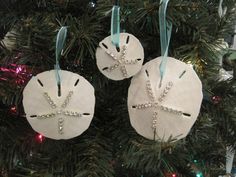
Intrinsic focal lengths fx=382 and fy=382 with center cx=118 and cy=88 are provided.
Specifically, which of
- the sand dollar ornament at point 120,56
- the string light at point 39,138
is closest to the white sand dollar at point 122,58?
the sand dollar ornament at point 120,56

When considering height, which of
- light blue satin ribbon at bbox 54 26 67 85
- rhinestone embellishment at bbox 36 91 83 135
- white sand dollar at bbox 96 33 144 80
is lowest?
rhinestone embellishment at bbox 36 91 83 135

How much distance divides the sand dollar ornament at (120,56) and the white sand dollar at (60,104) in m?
0.03

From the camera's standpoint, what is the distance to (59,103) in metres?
0.42

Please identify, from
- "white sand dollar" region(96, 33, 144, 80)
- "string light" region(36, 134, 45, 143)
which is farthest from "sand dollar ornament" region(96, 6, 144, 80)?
"string light" region(36, 134, 45, 143)

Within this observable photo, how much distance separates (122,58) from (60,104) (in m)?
0.08

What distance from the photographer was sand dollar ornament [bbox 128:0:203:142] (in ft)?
1.33

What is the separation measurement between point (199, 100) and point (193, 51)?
0.07m

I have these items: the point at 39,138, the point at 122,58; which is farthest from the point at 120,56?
the point at 39,138

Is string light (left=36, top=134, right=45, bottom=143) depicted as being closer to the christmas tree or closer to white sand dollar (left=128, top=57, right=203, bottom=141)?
the christmas tree

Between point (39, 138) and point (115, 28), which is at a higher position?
point (115, 28)

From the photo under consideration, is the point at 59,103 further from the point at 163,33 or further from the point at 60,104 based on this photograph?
the point at 163,33

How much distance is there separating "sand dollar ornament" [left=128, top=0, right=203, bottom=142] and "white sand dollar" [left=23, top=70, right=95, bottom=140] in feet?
0.17

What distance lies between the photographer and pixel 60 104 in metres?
0.42

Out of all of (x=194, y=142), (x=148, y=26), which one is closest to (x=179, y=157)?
(x=194, y=142)
